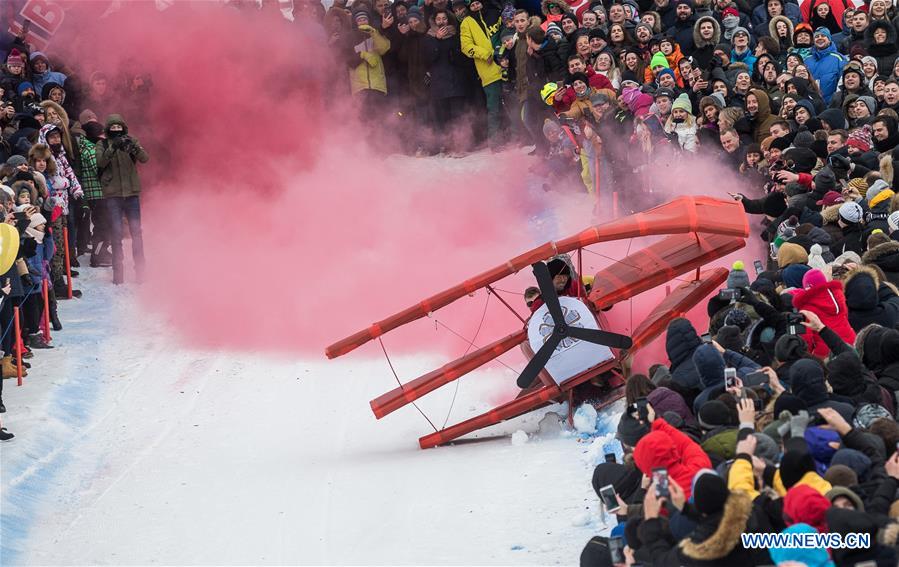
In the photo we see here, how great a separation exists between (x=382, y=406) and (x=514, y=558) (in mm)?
2802

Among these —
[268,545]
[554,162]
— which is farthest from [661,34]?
[268,545]

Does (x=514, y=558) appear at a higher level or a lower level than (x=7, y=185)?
lower

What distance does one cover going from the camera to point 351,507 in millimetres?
9844

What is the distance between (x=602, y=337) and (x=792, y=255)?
173 cm

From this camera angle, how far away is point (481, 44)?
17.5 metres

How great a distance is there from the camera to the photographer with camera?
15.5 meters

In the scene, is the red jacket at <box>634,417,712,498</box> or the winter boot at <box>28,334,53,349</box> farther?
the winter boot at <box>28,334,53,349</box>

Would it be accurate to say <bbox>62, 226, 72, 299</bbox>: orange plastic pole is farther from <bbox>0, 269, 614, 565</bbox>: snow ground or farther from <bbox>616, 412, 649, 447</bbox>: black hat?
<bbox>616, 412, 649, 447</bbox>: black hat

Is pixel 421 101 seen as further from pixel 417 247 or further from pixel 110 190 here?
pixel 110 190

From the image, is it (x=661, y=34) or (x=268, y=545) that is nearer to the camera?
(x=268, y=545)

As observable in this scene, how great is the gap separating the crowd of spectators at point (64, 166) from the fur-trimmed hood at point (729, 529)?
8476 millimetres

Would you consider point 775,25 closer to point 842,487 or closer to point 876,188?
point 876,188

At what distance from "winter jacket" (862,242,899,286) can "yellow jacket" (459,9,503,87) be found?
886 centimetres

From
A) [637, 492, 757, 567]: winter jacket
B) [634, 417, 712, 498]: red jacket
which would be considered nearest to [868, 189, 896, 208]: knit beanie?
[634, 417, 712, 498]: red jacket
